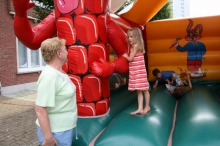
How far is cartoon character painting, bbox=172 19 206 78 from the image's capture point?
4.20m

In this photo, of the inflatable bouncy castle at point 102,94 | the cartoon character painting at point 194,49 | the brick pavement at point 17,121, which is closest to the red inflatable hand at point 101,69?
the inflatable bouncy castle at point 102,94

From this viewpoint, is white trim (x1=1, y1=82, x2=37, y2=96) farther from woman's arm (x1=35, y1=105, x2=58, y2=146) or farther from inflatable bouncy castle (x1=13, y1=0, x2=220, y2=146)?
woman's arm (x1=35, y1=105, x2=58, y2=146)

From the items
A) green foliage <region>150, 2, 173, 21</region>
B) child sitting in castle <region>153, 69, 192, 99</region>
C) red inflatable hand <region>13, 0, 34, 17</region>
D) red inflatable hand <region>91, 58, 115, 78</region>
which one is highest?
green foliage <region>150, 2, 173, 21</region>

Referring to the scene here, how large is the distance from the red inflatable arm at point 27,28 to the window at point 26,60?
5.07 metres

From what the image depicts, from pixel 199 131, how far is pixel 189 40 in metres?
2.73

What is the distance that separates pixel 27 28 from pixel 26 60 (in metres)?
5.73

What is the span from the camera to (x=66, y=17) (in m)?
2.19

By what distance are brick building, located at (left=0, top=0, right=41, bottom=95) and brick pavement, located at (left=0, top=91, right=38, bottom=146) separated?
2.16ft

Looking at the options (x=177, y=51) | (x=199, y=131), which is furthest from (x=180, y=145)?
(x=177, y=51)

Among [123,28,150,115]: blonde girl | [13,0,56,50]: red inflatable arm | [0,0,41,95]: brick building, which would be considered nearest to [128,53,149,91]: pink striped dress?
[123,28,150,115]: blonde girl

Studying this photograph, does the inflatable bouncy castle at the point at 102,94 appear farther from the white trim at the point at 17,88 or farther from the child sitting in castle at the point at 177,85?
the white trim at the point at 17,88

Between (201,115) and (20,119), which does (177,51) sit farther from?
(20,119)

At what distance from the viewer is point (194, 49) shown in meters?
4.28

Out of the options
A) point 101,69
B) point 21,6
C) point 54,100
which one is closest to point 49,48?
point 54,100
